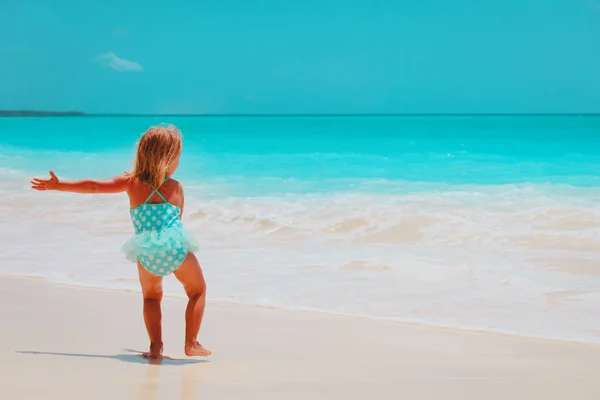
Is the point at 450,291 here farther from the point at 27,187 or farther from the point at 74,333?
the point at 27,187

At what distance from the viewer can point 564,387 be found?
3240 millimetres

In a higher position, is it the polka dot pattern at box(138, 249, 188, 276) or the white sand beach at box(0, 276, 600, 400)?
the polka dot pattern at box(138, 249, 188, 276)

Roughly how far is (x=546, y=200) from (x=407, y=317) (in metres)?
7.60

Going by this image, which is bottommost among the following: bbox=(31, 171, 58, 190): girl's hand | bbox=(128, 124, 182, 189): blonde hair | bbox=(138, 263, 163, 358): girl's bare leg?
bbox=(138, 263, 163, 358): girl's bare leg

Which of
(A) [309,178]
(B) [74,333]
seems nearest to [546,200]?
(A) [309,178]

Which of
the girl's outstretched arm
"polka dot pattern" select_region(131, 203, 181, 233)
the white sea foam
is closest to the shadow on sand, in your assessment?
"polka dot pattern" select_region(131, 203, 181, 233)

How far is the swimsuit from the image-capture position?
3.29 meters

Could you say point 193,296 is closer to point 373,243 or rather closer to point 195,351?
point 195,351

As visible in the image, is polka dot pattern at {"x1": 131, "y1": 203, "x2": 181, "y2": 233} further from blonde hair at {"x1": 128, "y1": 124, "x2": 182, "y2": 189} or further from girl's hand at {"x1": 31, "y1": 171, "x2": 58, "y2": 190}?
girl's hand at {"x1": 31, "y1": 171, "x2": 58, "y2": 190}

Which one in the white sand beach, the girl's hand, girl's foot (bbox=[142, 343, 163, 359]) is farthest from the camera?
girl's foot (bbox=[142, 343, 163, 359])

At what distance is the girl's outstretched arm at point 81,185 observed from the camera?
3188 millimetres

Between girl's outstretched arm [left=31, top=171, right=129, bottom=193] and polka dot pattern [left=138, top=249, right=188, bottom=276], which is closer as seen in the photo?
girl's outstretched arm [left=31, top=171, right=129, bottom=193]

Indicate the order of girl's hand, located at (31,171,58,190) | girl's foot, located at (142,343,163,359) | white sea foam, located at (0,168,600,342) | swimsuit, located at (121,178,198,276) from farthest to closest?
white sea foam, located at (0,168,600,342)
girl's foot, located at (142,343,163,359)
swimsuit, located at (121,178,198,276)
girl's hand, located at (31,171,58,190)

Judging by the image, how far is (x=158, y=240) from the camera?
3295 mm
